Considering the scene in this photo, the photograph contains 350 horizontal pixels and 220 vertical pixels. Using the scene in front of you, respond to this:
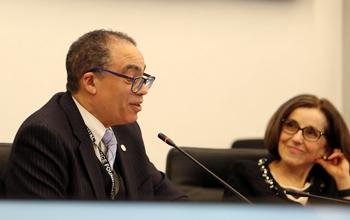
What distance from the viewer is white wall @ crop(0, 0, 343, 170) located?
2611 millimetres

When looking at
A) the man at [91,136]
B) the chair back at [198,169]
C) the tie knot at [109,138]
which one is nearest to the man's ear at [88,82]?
the man at [91,136]

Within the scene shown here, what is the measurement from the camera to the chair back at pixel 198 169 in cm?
199

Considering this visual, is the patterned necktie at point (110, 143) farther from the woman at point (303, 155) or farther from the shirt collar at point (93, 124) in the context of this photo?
the woman at point (303, 155)

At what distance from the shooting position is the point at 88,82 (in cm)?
153

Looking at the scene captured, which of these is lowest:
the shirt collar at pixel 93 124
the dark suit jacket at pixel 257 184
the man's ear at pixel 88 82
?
the dark suit jacket at pixel 257 184

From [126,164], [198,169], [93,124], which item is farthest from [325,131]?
[93,124]

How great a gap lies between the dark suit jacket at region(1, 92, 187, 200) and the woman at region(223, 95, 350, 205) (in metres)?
0.68

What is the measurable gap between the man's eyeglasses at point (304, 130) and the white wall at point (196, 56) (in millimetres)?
1050

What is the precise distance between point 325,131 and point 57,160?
4.48 ft

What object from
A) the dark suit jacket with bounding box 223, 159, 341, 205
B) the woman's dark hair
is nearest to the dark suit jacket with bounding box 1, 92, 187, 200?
the dark suit jacket with bounding box 223, 159, 341, 205

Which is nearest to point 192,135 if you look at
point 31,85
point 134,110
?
point 31,85

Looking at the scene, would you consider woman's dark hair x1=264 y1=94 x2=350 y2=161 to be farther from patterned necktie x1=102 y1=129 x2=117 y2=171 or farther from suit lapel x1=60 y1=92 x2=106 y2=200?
suit lapel x1=60 y1=92 x2=106 y2=200

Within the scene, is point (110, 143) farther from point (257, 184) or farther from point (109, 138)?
point (257, 184)

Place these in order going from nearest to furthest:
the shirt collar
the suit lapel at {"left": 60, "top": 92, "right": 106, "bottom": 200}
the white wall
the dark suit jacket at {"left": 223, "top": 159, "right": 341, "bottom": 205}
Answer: the suit lapel at {"left": 60, "top": 92, "right": 106, "bottom": 200}, the shirt collar, the dark suit jacket at {"left": 223, "top": 159, "right": 341, "bottom": 205}, the white wall
